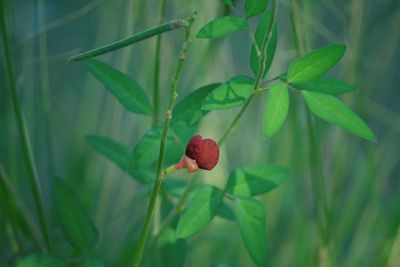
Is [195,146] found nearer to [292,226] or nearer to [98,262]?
[98,262]

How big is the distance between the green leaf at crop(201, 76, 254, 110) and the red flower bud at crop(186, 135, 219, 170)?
0.12 feet

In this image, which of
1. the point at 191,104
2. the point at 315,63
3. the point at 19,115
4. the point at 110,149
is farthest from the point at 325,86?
the point at 19,115

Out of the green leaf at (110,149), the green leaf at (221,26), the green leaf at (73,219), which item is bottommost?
the green leaf at (73,219)

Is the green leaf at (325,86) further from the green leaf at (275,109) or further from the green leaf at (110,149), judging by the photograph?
the green leaf at (110,149)

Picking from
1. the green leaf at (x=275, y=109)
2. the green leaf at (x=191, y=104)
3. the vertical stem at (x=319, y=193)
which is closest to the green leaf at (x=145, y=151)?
the green leaf at (x=191, y=104)

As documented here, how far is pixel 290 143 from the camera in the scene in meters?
1.25

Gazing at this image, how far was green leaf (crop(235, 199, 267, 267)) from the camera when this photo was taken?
569 mm

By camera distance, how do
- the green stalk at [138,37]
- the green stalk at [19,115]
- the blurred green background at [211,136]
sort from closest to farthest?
1. the green stalk at [138,37]
2. the green stalk at [19,115]
3. the blurred green background at [211,136]

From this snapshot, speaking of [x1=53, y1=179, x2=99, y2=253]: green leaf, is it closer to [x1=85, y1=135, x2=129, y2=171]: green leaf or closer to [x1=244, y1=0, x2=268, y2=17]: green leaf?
[x1=85, y1=135, x2=129, y2=171]: green leaf

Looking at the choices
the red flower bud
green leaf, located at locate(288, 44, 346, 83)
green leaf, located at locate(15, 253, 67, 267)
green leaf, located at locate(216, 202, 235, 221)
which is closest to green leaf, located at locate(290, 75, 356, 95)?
green leaf, located at locate(288, 44, 346, 83)

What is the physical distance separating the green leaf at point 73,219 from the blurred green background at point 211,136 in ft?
0.76

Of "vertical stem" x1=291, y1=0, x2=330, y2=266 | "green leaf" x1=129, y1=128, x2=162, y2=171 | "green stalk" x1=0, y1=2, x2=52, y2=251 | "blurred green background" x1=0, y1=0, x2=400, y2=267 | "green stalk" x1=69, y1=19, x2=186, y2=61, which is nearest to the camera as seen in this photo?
"green stalk" x1=69, y1=19, x2=186, y2=61

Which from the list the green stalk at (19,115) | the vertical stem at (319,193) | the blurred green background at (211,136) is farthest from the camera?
the blurred green background at (211,136)

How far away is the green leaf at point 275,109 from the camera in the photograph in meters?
0.52
